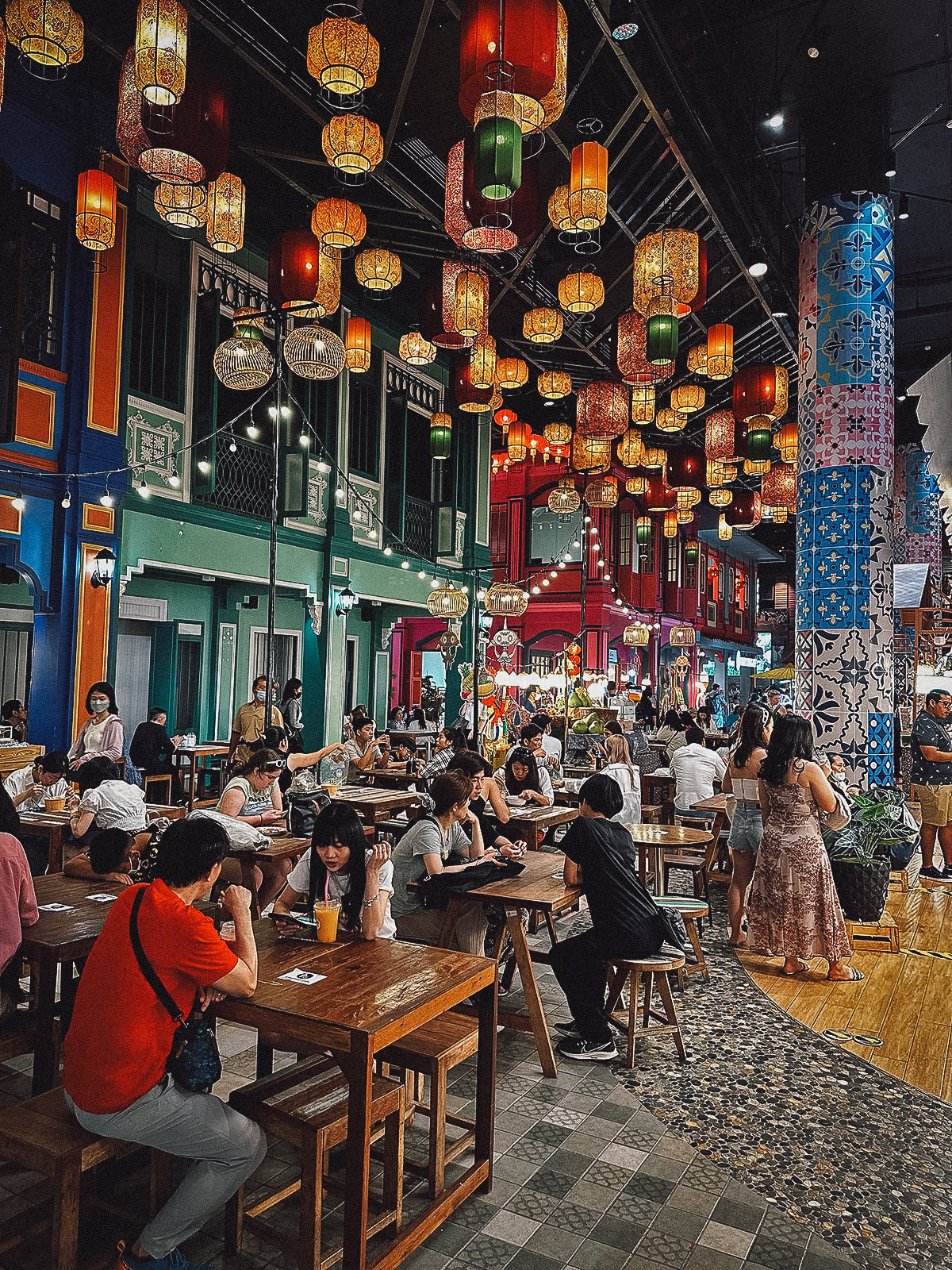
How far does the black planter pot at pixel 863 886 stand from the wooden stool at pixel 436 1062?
4.35 metres

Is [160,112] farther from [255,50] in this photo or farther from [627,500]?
[627,500]

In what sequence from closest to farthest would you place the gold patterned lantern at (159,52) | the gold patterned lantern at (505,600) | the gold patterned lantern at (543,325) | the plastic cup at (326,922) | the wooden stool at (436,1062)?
the wooden stool at (436,1062)
the plastic cup at (326,922)
the gold patterned lantern at (159,52)
the gold patterned lantern at (543,325)
the gold patterned lantern at (505,600)

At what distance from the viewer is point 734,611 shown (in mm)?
36438

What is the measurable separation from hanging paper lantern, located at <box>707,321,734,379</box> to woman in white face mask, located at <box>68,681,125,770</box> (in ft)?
22.4

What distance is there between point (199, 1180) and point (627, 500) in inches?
943

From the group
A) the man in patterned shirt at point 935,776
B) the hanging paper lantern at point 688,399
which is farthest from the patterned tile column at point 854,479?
the hanging paper lantern at point 688,399

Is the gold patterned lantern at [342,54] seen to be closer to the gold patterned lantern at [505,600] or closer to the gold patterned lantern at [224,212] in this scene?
the gold patterned lantern at [224,212]

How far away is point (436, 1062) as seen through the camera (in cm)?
299

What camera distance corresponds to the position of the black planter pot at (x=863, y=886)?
6.49 m

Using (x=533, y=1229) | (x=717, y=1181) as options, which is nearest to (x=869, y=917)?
(x=717, y=1181)

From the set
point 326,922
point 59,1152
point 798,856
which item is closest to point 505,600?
point 798,856

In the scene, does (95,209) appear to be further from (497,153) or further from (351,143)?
(497,153)

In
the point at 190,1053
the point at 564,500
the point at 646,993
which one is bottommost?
the point at 646,993

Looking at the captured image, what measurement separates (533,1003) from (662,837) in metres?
2.27
